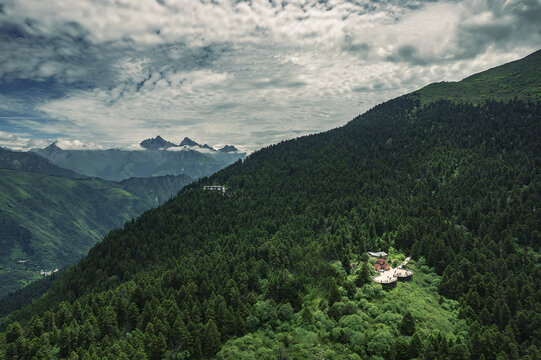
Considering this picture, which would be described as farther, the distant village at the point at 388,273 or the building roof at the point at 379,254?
the building roof at the point at 379,254

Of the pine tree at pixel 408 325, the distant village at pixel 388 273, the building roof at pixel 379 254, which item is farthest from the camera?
the building roof at pixel 379 254

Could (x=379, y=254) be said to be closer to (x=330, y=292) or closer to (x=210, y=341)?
(x=330, y=292)

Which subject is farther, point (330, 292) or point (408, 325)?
point (330, 292)

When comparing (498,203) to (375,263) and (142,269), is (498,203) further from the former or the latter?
(142,269)

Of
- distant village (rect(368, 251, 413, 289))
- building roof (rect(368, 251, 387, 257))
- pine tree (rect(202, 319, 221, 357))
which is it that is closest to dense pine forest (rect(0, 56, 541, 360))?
pine tree (rect(202, 319, 221, 357))

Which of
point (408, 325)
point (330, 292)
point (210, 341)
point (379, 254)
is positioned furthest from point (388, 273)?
point (210, 341)

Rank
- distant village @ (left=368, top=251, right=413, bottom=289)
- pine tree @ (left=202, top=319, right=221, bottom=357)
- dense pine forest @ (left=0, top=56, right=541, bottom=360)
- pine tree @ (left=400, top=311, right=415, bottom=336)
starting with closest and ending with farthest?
pine tree @ (left=400, top=311, right=415, bottom=336)
dense pine forest @ (left=0, top=56, right=541, bottom=360)
pine tree @ (left=202, top=319, right=221, bottom=357)
distant village @ (left=368, top=251, right=413, bottom=289)

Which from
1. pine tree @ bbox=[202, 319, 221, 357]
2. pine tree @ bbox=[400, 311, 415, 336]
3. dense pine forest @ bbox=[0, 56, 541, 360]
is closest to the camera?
pine tree @ bbox=[400, 311, 415, 336]

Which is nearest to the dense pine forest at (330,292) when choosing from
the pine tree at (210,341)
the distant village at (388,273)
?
the pine tree at (210,341)

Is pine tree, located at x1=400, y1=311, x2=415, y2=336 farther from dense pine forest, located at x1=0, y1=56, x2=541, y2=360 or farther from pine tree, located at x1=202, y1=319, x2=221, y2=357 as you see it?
pine tree, located at x1=202, y1=319, x2=221, y2=357

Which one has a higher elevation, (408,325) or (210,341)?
(210,341)

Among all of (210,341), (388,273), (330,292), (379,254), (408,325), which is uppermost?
(330,292)

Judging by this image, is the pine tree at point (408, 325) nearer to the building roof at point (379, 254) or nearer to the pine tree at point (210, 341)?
the building roof at point (379, 254)
